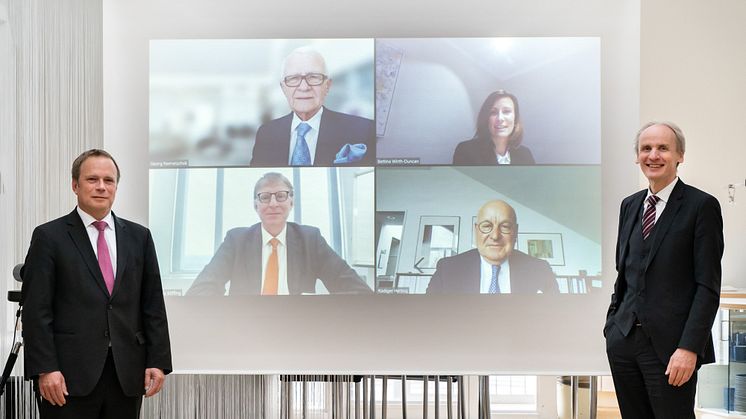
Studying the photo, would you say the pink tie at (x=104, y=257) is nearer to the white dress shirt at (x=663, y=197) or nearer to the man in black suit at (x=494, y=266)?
the man in black suit at (x=494, y=266)

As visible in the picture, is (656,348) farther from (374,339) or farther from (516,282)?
(374,339)

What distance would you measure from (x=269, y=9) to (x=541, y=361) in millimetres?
2387

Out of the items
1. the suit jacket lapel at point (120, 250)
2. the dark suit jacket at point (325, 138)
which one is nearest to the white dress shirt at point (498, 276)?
the dark suit jacket at point (325, 138)

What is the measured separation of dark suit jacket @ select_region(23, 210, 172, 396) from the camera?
2.56 m

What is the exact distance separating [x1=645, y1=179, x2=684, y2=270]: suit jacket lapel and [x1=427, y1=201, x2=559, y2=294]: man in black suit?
123 cm

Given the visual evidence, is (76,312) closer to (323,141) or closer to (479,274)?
(323,141)

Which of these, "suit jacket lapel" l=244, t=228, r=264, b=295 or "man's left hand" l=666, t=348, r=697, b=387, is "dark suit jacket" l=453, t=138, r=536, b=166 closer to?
"suit jacket lapel" l=244, t=228, r=264, b=295

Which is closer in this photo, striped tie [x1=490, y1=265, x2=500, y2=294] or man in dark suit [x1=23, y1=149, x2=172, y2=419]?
man in dark suit [x1=23, y1=149, x2=172, y2=419]

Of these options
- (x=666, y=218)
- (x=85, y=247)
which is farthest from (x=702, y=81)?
(x=85, y=247)

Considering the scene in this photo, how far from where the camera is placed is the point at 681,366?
2533 mm

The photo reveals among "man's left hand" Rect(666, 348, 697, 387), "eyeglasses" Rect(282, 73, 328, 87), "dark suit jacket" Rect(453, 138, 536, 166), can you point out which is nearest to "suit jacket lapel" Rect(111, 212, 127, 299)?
"eyeglasses" Rect(282, 73, 328, 87)

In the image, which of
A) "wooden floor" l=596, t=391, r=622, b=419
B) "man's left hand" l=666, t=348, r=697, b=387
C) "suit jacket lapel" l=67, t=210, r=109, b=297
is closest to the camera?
"man's left hand" l=666, t=348, r=697, b=387

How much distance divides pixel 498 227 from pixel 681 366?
1.48 metres

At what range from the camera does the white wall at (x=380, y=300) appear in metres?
3.90
